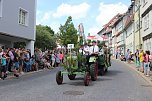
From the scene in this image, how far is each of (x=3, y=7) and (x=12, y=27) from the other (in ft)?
6.98

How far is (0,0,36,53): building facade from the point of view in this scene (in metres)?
24.6

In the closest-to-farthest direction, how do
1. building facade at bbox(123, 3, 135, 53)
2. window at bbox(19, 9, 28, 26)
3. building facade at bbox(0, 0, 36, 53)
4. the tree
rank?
building facade at bbox(0, 0, 36, 53)
window at bbox(19, 9, 28, 26)
building facade at bbox(123, 3, 135, 53)
the tree

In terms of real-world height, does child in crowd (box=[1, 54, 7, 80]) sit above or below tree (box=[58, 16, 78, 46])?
below

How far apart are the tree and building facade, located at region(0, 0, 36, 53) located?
4424 cm

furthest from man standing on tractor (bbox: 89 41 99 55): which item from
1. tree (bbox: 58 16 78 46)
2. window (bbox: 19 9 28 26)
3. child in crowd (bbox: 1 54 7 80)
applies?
tree (bbox: 58 16 78 46)

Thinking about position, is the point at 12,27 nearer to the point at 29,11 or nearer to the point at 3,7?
the point at 3,7

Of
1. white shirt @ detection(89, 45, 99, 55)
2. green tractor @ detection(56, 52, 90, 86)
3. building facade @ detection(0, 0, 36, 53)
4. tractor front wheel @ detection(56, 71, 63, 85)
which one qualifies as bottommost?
tractor front wheel @ detection(56, 71, 63, 85)

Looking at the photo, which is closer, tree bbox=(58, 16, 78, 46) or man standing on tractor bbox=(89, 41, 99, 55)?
man standing on tractor bbox=(89, 41, 99, 55)

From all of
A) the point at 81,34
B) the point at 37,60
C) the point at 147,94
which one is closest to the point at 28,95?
the point at 147,94

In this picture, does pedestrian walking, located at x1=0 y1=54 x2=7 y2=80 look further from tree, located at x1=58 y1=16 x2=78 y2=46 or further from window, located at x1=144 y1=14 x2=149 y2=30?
tree, located at x1=58 y1=16 x2=78 y2=46

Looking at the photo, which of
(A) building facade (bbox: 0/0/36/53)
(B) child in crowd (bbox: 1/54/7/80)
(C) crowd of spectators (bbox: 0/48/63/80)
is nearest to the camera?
(B) child in crowd (bbox: 1/54/7/80)

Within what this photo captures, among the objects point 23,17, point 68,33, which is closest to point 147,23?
point 23,17

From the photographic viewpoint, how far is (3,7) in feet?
79.9

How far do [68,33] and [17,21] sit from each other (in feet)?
162
